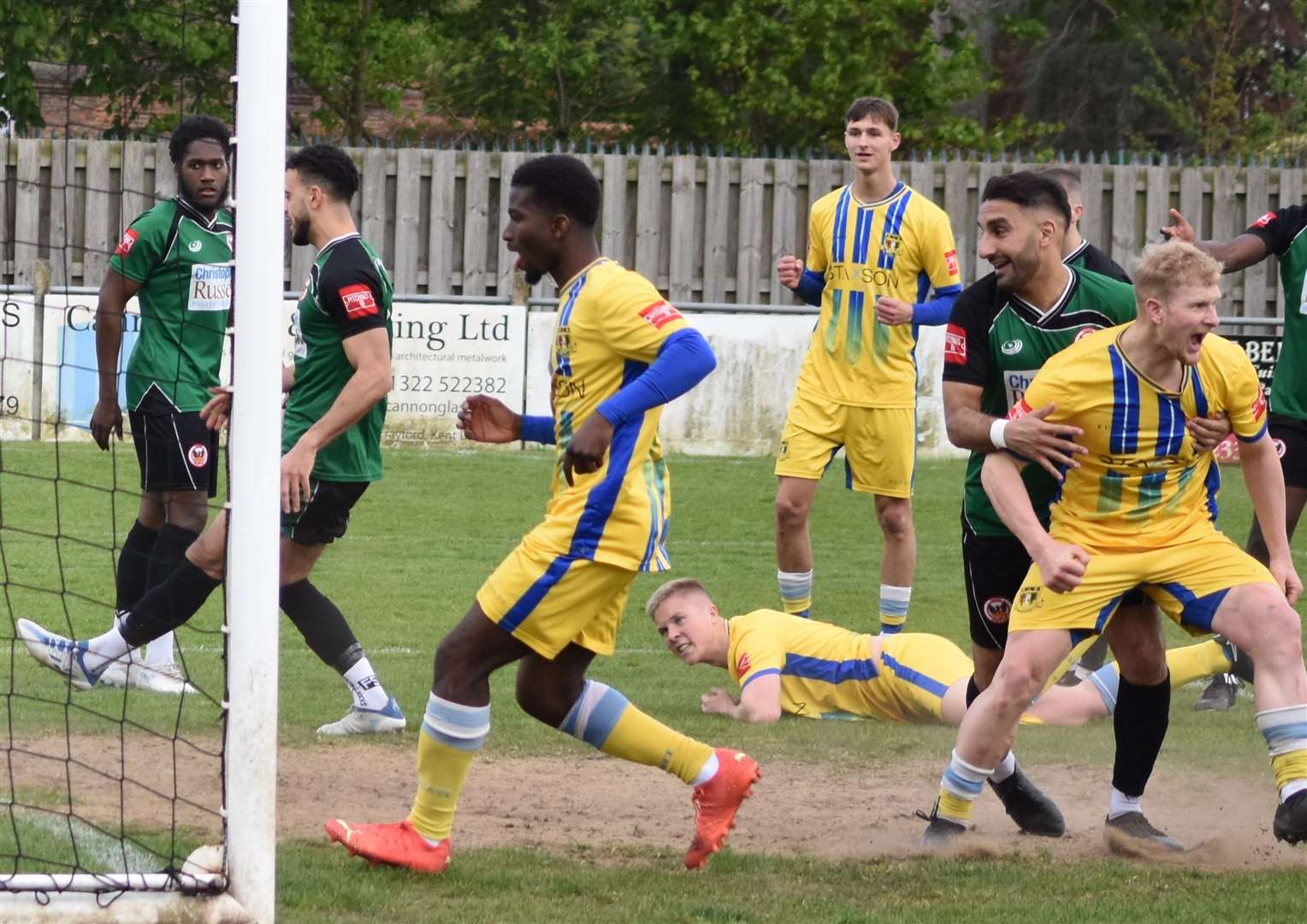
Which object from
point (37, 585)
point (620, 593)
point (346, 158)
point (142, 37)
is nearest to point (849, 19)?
point (142, 37)

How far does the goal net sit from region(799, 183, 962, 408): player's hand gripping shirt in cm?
288

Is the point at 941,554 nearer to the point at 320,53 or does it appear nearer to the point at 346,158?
the point at 346,158

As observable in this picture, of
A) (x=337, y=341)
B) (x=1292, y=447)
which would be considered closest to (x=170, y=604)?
(x=337, y=341)

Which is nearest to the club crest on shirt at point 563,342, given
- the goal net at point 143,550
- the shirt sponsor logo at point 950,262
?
the goal net at point 143,550

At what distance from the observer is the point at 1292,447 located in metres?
7.47

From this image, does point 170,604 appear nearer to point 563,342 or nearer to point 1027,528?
point 563,342

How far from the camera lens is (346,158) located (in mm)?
6664

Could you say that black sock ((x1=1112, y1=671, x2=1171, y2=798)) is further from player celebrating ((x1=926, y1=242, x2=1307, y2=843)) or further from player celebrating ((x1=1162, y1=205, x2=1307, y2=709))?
player celebrating ((x1=1162, y1=205, x2=1307, y2=709))

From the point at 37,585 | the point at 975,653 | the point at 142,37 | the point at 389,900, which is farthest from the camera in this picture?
the point at 142,37

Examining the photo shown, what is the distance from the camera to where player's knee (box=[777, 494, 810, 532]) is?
28.3 feet

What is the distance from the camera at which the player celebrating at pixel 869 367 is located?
866cm

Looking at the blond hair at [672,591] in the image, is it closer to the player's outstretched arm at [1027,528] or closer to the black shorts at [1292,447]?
the player's outstretched arm at [1027,528]

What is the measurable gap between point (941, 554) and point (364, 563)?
3.75 metres

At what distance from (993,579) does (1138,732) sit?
0.67 metres
